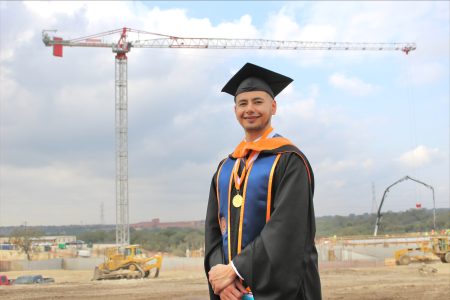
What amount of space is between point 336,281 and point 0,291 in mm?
10769

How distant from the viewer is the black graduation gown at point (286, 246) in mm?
2301

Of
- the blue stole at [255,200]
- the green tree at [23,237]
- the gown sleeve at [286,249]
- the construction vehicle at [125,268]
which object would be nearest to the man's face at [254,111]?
the blue stole at [255,200]

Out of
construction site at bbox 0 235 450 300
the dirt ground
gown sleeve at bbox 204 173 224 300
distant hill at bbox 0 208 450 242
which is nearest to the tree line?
distant hill at bbox 0 208 450 242

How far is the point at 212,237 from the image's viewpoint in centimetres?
274

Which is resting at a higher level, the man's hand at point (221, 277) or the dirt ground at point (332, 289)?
the man's hand at point (221, 277)

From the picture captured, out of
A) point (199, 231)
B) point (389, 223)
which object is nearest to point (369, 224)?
point (389, 223)

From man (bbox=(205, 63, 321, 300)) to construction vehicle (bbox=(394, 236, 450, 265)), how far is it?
2483 centimetres

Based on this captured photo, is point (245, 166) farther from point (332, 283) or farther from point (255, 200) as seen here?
point (332, 283)

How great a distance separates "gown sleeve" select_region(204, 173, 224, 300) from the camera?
2635 mm

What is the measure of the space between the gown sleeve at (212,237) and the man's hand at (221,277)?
162 millimetres

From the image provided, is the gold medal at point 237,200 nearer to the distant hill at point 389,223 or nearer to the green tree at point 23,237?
the green tree at point 23,237

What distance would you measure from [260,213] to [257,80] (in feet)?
2.38

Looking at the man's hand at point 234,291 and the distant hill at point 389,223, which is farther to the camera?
the distant hill at point 389,223

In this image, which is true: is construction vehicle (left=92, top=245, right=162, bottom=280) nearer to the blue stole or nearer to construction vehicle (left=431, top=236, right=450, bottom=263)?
construction vehicle (left=431, top=236, right=450, bottom=263)
